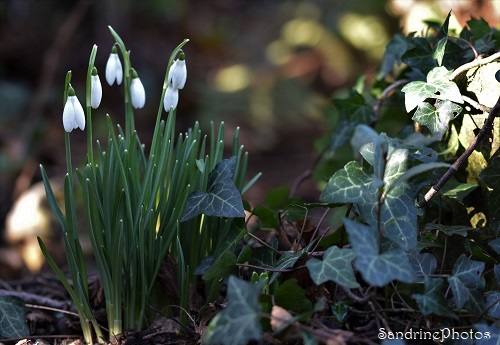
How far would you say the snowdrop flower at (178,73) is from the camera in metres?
1.35

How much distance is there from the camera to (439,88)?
1.45 metres

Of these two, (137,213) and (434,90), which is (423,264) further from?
(137,213)

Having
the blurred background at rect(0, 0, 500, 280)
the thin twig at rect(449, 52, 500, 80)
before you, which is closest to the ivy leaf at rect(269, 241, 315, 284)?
the thin twig at rect(449, 52, 500, 80)

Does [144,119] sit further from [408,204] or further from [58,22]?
[408,204]

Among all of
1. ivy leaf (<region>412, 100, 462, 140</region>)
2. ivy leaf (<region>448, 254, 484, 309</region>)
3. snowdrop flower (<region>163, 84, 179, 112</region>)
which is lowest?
ivy leaf (<region>448, 254, 484, 309</region>)

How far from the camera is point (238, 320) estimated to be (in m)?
1.03

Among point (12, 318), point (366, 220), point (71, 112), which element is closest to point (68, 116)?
point (71, 112)

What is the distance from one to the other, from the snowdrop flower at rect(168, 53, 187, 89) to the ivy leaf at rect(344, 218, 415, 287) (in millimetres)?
545

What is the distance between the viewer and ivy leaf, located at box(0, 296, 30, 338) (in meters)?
1.46

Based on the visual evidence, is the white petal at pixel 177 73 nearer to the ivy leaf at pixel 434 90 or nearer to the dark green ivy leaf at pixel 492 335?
the ivy leaf at pixel 434 90

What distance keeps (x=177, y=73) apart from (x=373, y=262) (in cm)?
64

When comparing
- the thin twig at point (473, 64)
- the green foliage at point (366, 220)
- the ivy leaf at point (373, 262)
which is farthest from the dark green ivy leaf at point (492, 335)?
the thin twig at point (473, 64)

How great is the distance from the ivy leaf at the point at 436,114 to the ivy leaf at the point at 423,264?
0.32 meters

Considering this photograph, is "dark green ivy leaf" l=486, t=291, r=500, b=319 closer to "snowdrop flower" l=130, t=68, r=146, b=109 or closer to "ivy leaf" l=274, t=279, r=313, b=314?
"ivy leaf" l=274, t=279, r=313, b=314
